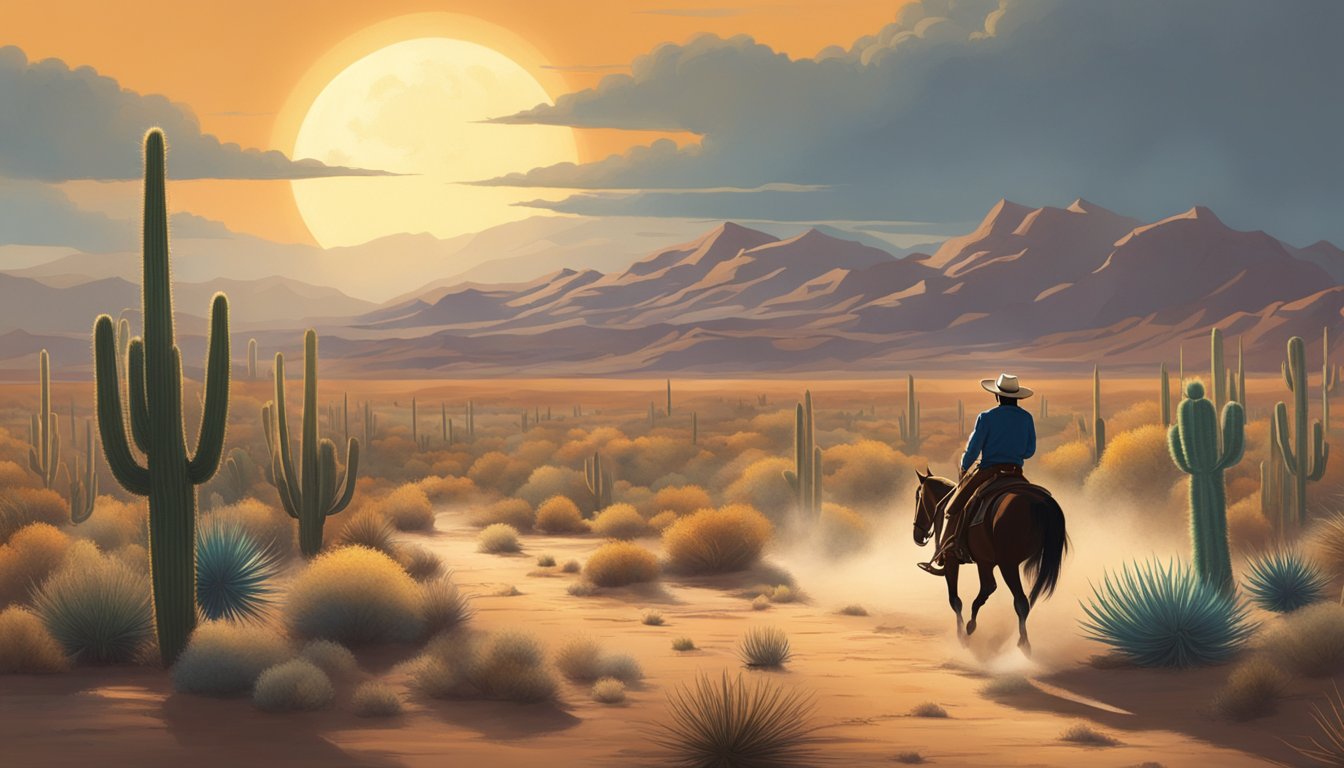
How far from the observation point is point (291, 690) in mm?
15234

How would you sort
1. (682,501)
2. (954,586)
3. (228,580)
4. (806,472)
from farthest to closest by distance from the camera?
(682,501)
(806,472)
(228,580)
(954,586)

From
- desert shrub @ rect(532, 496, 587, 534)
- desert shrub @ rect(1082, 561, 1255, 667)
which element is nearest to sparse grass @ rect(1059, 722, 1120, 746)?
desert shrub @ rect(1082, 561, 1255, 667)

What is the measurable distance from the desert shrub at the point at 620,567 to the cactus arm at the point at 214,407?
998 centimetres

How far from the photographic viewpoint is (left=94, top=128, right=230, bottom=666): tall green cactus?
16609mm

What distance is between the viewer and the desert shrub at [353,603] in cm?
1892

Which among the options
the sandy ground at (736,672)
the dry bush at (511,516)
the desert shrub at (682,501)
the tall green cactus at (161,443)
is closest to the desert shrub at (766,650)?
the sandy ground at (736,672)

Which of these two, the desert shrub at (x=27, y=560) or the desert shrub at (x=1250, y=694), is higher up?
the desert shrub at (x=27, y=560)

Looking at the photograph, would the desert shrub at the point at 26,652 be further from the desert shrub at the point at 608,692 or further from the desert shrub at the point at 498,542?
the desert shrub at the point at 498,542

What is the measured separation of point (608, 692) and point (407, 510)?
20.0m

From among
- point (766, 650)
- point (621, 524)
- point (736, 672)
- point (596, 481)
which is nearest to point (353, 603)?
point (736, 672)

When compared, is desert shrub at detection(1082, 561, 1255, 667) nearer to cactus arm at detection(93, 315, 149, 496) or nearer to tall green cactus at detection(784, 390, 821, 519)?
cactus arm at detection(93, 315, 149, 496)

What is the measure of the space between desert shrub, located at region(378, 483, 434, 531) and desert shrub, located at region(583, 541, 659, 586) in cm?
990

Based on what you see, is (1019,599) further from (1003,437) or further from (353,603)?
(353,603)

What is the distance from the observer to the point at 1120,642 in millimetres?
17859
